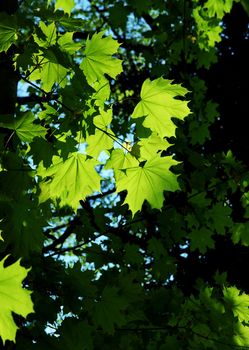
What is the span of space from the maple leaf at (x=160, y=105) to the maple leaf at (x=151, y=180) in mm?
191

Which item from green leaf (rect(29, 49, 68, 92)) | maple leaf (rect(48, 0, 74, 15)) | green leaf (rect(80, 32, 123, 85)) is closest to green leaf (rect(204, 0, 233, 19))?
maple leaf (rect(48, 0, 74, 15))

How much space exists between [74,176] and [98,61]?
70 centimetres

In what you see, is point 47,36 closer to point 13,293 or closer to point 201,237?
point 13,293

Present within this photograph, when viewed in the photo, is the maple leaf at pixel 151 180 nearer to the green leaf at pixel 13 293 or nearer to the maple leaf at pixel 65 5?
the green leaf at pixel 13 293

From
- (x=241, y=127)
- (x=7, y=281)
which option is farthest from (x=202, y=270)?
(x=7, y=281)

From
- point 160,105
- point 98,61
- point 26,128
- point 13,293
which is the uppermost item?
point 98,61

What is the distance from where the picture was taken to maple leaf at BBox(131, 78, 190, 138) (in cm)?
230

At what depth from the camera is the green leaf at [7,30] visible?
2109 millimetres

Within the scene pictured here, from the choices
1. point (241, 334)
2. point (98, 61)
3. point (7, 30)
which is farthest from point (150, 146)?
point (241, 334)

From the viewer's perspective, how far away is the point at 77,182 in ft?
7.97

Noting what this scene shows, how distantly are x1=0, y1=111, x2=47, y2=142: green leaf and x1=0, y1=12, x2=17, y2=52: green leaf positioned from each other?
0.39 metres

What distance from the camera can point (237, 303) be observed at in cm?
333

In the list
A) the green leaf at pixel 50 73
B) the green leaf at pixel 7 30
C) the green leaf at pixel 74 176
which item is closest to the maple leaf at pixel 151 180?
the green leaf at pixel 74 176

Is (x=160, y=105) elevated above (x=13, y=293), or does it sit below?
above
